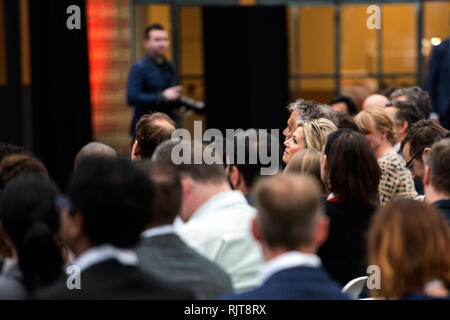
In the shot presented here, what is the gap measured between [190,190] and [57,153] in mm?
5553

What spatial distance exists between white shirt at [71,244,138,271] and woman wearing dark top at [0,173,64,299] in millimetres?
514

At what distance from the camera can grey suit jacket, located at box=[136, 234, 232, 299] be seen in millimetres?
3066

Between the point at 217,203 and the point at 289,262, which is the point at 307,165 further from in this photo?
the point at 289,262

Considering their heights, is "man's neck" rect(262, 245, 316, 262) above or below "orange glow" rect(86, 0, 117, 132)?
below

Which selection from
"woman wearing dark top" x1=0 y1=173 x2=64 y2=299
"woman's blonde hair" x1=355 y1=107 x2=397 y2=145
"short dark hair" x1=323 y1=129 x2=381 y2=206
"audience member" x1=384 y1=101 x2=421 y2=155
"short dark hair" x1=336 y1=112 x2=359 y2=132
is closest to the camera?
"woman wearing dark top" x1=0 y1=173 x2=64 y2=299

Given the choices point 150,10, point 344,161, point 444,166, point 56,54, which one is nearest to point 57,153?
point 56,54

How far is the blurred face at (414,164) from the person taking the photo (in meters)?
5.07

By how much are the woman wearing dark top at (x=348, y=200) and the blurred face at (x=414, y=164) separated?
0.96 m

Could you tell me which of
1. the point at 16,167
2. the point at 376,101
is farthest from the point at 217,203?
the point at 376,101

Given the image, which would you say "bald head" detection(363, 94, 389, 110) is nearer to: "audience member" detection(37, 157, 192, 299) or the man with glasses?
the man with glasses

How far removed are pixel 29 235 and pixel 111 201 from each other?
57 cm

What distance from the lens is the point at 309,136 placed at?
5238mm

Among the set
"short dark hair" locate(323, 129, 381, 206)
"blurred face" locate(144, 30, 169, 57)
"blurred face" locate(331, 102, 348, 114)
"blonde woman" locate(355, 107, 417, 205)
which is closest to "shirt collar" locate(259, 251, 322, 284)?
"short dark hair" locate(323, 129, 381, 206)

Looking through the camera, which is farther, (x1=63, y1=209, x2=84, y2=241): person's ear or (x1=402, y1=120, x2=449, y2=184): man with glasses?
(x1=402, y1=120, x2=449, y2=184): man with glasses
